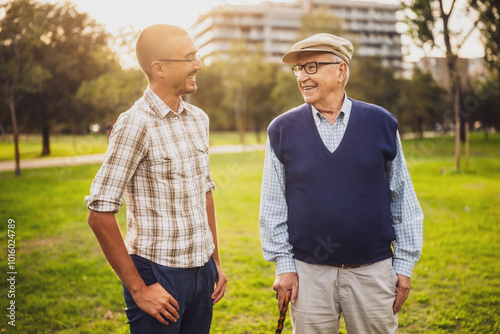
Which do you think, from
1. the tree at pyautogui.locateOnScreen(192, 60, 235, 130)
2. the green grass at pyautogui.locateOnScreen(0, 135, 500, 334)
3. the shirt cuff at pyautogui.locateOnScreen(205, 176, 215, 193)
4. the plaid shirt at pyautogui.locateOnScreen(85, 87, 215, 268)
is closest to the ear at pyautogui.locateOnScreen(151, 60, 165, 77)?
the plaid shirt at pyautogui.locateOnScreen(85, 87, 215, 268)

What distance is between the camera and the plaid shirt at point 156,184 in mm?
1881

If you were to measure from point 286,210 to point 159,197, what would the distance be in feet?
2.80

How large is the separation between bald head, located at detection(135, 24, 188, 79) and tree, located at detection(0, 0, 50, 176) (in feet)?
44.9

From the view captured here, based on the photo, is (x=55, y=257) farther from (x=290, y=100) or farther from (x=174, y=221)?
(x=290, y=100)

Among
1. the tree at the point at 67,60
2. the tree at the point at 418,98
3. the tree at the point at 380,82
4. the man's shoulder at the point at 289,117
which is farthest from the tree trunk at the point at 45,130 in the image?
the tree at the point at 418,98

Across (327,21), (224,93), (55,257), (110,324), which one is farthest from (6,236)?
(224,93)

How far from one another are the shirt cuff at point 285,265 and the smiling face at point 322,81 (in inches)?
39.3

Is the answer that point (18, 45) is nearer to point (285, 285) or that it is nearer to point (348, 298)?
point (285, 285)

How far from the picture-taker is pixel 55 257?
6500 mm

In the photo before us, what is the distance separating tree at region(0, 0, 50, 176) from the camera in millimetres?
12977

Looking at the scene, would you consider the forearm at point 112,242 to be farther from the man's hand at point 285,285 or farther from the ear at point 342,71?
the ear at point 342,71

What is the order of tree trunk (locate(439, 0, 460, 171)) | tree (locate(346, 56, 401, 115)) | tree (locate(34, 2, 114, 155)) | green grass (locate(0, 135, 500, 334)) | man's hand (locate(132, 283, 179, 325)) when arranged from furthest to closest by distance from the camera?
tree (locate(346, 56, 401, 115)), tree (locate(34, 2, 114, 155)), tree trunk (locate(439, 0, 460, 171)), green grass (locate(0, 135, 500, 334)), man's hand (locate(132, 283, 179, 325))

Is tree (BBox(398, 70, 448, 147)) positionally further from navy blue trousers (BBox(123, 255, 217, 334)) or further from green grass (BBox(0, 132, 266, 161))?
navy blue trousers (BBox(123, 255, 217, 334))

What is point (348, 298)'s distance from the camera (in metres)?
2.37
